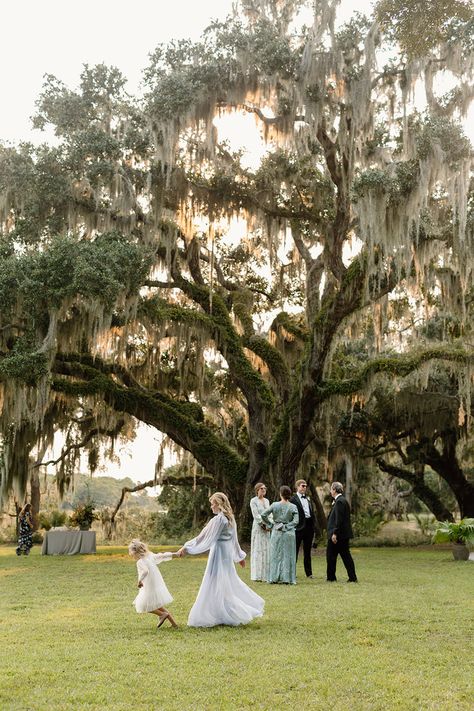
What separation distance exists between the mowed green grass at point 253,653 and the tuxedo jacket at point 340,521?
918 mm

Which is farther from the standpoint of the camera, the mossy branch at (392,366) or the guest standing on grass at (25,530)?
the guest standing on grass at (25,530)

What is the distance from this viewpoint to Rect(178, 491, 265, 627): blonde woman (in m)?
7.09

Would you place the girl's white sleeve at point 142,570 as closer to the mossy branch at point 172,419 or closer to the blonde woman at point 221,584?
the blonde woman at point 221,584

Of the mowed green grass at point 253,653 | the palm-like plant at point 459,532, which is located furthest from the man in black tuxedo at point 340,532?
the palm-like plant at point 459,532

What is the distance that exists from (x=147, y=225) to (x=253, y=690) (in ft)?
41.5

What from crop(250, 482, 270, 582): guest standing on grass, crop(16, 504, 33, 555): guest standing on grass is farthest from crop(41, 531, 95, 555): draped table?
crop(250, 482, 270, 582): guest standing on grass

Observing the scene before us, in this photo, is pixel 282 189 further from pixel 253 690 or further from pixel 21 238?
pixel 253 690

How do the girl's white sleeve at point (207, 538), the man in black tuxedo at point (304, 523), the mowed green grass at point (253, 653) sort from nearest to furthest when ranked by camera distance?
1. the mowed green grass at point (253, 653)
2. the girl's white sleeve at point (207, 538)
3. the man in black tuxedo at point (304, 523)

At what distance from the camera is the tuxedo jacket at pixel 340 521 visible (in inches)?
428

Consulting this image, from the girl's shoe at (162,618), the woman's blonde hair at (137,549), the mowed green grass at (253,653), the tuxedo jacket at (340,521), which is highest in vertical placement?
the tuxedo jacket at (340,521)

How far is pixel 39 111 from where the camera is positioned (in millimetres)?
16438

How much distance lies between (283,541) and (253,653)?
16.5 ft

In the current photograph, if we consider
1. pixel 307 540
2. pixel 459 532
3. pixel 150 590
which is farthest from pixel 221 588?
pixel 459 532

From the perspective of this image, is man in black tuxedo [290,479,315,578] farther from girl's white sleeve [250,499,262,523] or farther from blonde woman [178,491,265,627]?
blonde woman [178,491,265,627]
